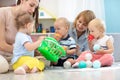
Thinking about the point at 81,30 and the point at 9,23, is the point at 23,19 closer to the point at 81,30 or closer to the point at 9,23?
the point at 9,23

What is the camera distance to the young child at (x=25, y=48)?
1.47m

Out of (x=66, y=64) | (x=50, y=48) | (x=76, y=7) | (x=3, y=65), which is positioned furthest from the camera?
(x=76, y=7)

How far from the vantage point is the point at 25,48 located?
1522 mm

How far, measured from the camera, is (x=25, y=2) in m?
1.66

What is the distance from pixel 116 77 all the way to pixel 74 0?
5.67 ft

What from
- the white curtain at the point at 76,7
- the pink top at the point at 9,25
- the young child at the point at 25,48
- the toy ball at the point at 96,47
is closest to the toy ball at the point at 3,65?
the young child at the point at 25,48

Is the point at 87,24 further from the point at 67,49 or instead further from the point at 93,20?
the point at 67,49

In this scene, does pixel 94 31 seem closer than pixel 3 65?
No

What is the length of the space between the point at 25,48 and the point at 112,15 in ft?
5.35

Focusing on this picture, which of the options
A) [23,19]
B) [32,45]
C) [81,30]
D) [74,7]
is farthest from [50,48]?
[74,7]

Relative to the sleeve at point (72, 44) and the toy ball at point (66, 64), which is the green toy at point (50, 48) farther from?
the sleeve at point (72, 44)

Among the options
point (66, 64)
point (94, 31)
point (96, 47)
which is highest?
point (94, 31)

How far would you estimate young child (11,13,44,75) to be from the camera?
4.82 feet

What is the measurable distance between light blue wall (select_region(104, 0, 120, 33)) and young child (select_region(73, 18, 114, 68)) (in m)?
1.03
